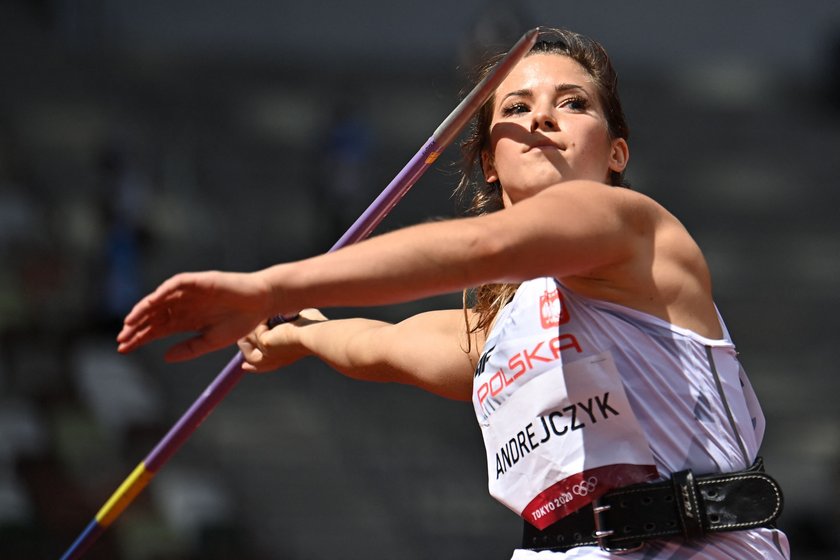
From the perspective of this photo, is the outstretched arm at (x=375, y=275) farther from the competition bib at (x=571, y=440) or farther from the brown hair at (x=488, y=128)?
the brown hair at (x=488, y=128)

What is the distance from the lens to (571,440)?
8.31ft

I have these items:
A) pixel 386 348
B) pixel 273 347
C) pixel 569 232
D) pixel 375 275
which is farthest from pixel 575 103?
pixel 273 347

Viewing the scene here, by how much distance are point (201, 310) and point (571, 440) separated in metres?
0.78

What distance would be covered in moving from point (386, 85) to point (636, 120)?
7.81ft

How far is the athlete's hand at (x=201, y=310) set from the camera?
2156 mm

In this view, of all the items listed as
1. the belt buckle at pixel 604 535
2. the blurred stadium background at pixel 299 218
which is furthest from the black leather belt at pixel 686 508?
the blurred stadium background at pixel 299 218

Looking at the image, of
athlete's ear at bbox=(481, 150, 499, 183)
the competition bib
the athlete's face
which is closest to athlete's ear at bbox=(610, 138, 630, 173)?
the athlete's face

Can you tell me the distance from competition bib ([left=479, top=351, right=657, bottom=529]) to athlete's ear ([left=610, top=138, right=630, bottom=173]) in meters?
0.60

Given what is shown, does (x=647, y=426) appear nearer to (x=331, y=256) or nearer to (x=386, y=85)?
(x=331, y=256)

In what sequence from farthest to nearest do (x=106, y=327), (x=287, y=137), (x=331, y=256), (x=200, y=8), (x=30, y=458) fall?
(x=200, y=8)
(x=287, y=137)
(x=106, y=327)
(x=30, y=458)
(x=331, y=256)

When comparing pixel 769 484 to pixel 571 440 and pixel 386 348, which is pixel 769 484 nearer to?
pixel 571 440

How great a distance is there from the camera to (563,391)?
8.35 ft

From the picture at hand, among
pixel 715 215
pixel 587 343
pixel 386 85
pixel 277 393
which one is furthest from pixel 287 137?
pixel 587 343

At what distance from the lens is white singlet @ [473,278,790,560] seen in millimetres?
2508
